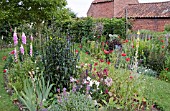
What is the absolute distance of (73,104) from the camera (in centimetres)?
319

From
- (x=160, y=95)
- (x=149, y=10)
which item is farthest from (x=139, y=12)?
(x=160, y=95)

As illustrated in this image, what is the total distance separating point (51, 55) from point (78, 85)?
853mm

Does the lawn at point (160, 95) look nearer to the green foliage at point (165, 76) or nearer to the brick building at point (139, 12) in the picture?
the green foliage at point (165, 76)

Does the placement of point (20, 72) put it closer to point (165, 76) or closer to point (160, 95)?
point (160, 95)

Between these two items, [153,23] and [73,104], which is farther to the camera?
[153,23]

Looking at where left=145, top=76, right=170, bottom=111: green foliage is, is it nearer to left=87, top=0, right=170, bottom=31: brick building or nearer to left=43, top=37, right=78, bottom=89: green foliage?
left=43, top=37, right=78, bottom=89: green foliage

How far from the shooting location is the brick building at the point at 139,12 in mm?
24531

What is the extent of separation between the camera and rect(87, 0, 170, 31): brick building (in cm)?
2453

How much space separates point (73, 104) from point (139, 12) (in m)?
25.4

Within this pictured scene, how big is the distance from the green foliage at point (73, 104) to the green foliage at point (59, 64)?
1315 millimetres

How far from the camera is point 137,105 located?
451 cm

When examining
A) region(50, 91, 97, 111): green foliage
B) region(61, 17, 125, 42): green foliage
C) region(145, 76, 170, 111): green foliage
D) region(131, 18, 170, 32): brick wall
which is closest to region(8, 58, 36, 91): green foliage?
region(50, 91, 97, 111): green foliage

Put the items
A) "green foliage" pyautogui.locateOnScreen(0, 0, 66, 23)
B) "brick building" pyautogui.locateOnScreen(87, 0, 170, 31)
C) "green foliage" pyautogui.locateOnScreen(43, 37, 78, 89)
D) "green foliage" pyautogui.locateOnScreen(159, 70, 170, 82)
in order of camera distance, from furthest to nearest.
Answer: "brick building" pyautogui.locateOnScreen(87, 0, 170, 31), "green foliage" pyautogui.locateOnScreen(0, 0, 66, 23), "green foliage" pyautogui.locateOnScreen(159, 70, 170, 82), "green foliage" pyautogui.locateOnScreen(43, 37, 78, 89)

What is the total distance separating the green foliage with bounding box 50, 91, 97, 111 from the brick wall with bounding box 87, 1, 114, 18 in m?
27.7
